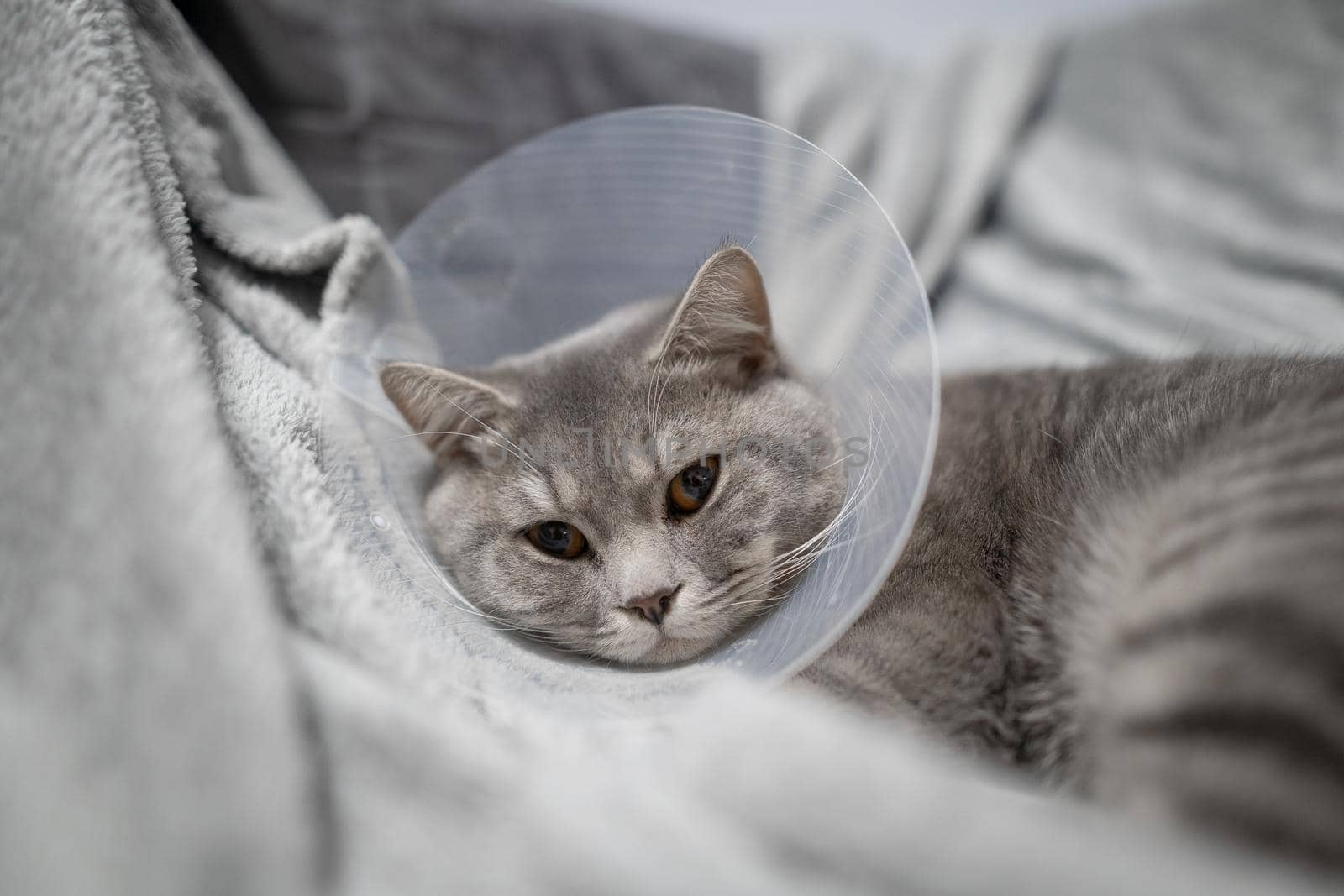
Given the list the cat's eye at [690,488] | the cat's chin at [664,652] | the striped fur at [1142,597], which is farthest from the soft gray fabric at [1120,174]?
the cat's chin at [664,652]

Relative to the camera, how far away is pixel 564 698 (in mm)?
1185

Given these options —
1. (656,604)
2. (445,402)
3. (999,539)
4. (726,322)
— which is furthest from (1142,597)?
(445,402)

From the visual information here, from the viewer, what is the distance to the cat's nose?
1.24m

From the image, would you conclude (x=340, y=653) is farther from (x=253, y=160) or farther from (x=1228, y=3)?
(x=1228, y=3)

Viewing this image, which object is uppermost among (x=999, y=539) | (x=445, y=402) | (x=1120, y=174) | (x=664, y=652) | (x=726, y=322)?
(x=1120, y=174)

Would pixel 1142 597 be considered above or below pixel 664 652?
above

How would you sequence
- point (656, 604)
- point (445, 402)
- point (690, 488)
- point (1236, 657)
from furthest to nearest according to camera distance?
point (445, 402)
point (690, 488)
point (656, 604)
point (1236, 657)

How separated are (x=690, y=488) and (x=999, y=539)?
1.66ft

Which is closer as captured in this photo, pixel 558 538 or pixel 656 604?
pixel 656 604

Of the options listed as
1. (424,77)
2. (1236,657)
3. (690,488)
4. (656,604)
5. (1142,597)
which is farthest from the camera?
(424,77)

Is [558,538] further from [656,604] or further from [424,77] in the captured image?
[424,77]

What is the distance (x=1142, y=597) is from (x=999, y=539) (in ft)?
1.19

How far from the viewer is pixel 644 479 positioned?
1.33 metres

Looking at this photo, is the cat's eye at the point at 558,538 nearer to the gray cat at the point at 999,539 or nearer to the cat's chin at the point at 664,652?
the gray cat at the point at 999,539
